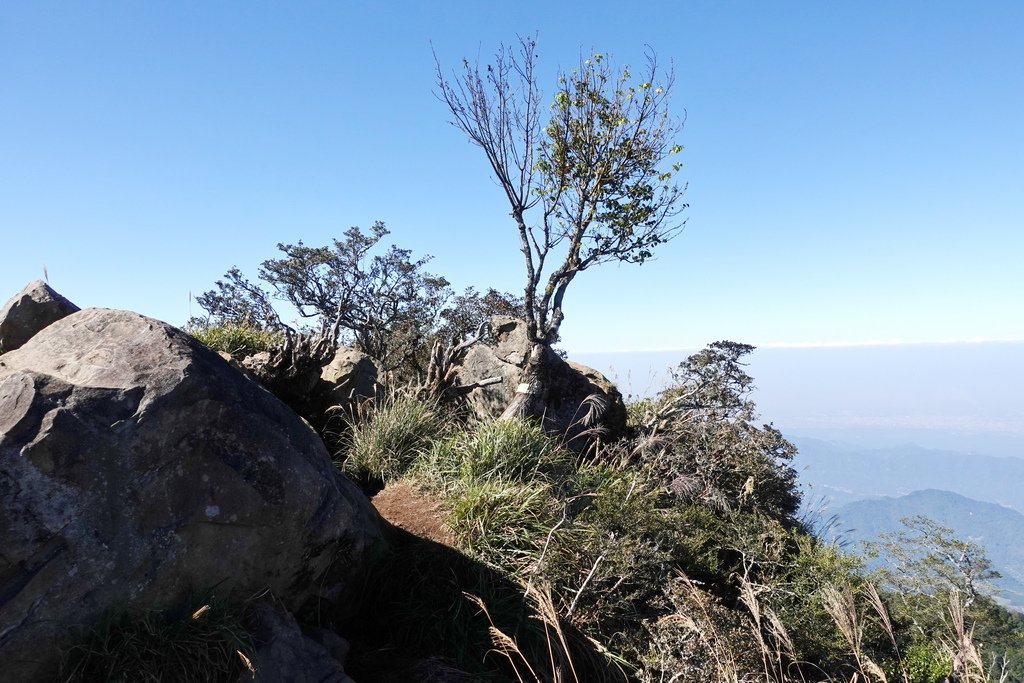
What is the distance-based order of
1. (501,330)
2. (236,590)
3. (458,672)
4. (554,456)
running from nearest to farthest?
(236,590) < (458,672) < (554,456) < (501,330)

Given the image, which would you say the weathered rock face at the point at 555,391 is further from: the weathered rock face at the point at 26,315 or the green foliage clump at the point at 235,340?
the weathered rock face at the point at 26,315

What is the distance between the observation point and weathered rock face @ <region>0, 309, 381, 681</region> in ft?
10.3

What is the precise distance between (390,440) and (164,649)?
162 inches

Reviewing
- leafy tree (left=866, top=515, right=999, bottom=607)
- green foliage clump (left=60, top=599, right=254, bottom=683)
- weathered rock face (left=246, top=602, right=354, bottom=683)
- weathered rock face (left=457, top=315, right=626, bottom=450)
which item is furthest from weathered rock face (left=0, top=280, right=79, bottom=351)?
leafy tree (left=866, top=515, right=999, bottom=607)

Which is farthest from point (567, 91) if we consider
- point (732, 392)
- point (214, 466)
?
point (214, 466)

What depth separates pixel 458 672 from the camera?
4.11 metres

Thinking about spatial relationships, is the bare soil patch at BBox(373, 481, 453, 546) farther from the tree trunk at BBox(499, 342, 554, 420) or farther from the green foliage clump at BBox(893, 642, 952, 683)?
the green foliage clump at BBox(893, 642, 952, 683)

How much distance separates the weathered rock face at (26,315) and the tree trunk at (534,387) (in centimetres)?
563

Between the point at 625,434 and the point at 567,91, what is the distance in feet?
19.2

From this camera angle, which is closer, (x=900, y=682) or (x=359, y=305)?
(x=900, y=682)

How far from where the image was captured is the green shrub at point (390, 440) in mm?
7109

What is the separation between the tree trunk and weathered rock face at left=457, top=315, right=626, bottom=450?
0.92 feet

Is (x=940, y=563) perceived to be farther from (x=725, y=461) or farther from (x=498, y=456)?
(x=498, y=456)

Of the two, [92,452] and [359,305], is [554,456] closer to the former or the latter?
[92,452]
